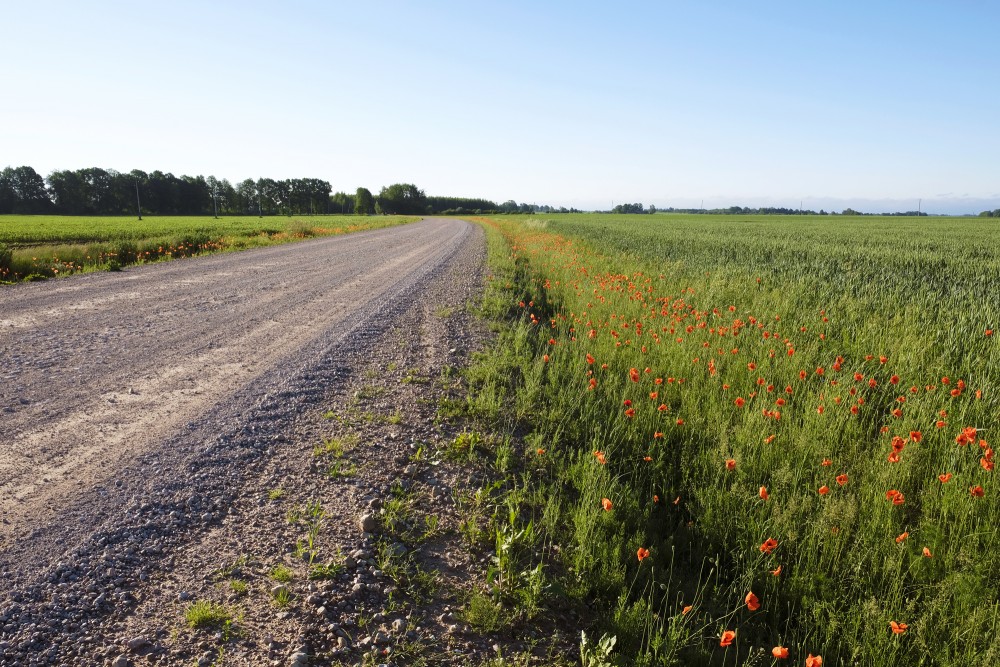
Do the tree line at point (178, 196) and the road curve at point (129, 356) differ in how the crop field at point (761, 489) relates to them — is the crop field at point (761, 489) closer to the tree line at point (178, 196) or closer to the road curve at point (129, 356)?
the road curve at point (129, 356)

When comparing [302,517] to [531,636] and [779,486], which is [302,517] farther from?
[779,486]

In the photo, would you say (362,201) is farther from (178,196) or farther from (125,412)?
(125,412)

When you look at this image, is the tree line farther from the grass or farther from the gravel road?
the grass

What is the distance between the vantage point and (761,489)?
2.91 metres

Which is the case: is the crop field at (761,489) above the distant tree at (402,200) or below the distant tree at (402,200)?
below

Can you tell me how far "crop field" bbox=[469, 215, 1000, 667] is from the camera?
266 centimetres

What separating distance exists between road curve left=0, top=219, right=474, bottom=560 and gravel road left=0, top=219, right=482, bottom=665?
2cm

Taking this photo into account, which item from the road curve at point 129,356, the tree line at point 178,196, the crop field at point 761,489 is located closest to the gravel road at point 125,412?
the road curve at point 129,356

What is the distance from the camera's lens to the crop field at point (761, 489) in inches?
105

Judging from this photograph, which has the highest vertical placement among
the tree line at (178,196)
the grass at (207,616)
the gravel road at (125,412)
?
the tree line at (178,196)

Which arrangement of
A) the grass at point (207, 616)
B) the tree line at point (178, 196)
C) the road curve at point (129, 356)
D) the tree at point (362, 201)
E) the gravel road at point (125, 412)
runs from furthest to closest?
the tree at point (362, 201) → the tree line at point (178, 196) → the road curve at point (129, 356) → the gravel road at point (125, 412) → the grass at point (207, 616)

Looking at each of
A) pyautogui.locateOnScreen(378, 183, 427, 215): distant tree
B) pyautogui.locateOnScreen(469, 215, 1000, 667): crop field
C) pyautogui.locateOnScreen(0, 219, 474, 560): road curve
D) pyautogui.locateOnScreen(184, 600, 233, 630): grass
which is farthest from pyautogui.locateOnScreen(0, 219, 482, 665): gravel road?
pyautogui.locateOnScreen(378, 183, 427, 215): distant tree

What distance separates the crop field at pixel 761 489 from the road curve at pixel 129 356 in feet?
9.06

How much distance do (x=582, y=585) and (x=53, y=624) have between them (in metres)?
2.56
